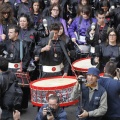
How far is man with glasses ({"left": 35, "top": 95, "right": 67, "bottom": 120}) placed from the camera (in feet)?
23.7

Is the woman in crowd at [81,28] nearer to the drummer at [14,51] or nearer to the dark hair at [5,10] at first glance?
the dark hair at [5,10]

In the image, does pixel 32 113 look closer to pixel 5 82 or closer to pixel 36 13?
pixel 5 82

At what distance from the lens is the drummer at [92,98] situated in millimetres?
7109

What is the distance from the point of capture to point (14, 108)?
6.91 m

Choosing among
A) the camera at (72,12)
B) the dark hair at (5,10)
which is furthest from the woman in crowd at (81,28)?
the dark hair at (5,10)

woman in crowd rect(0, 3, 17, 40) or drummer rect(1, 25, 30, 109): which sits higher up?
woman in crowd rect(0, 3, 17, 40)

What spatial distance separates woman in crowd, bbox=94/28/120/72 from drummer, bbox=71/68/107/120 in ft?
5.63

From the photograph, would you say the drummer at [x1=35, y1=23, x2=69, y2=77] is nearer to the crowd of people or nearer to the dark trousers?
the crowd of people

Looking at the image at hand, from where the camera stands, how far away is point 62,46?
8812mm

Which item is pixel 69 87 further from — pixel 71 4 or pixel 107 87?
pixel 71 4

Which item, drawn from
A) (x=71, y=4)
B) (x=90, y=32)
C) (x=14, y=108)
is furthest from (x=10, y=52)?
(x=71, y=4)

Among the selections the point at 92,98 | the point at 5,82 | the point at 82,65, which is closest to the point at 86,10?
the point at 82,65

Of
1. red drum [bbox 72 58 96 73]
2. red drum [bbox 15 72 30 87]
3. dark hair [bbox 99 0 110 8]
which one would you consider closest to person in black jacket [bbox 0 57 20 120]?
red drum [bbox 15 72 30 87]

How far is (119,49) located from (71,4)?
11.6ft
